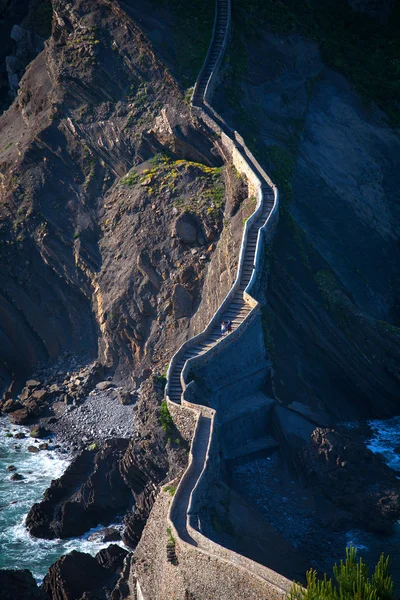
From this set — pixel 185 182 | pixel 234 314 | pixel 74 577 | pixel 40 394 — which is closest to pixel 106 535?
pixel 74 577

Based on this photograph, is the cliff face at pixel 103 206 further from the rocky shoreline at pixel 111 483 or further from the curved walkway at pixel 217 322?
the rocky shoreline at pixel 111 483

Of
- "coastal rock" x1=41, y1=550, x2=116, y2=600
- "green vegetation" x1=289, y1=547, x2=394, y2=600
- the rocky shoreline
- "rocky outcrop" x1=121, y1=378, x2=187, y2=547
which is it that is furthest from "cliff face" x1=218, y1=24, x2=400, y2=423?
"green vegetation" x1=289, y1=547, x2=394, y2=600

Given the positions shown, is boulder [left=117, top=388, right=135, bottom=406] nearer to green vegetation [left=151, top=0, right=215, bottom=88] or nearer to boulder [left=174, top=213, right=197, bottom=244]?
boulder [left=174, top=213, right=197, bottom=244]

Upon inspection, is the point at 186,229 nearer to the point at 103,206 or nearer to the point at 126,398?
the point at 103,206

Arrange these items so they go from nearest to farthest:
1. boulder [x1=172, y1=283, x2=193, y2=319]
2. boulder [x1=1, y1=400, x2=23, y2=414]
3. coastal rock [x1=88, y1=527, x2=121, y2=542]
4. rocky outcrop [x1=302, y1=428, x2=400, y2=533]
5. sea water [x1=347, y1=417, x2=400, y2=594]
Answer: sea water [x1=347, y1=417, x2=400, y2=594], rocky outcrop [x1=302, y1=428, x2=400, y2=533], coastal rock [x1=88, y1=527, x2=121, y2=542], boulder [x1=172, y1=283, x2=193, y2=319], boulder [x1=1, y1=400, x2=23, y2=414]

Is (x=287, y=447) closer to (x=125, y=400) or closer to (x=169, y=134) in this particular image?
(x=125, y=400)

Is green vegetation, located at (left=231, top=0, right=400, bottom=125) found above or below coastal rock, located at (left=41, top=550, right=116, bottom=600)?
above

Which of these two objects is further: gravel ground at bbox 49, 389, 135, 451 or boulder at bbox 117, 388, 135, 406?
boulder at bbox 117, 388, 135, 406
